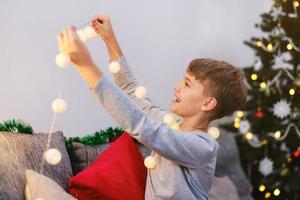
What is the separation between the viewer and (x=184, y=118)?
1693 millimetres

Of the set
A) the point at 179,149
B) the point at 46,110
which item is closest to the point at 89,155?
the point at 46,110

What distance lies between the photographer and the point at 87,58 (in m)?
1.23

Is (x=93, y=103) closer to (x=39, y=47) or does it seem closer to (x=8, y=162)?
(x=39, y=47)

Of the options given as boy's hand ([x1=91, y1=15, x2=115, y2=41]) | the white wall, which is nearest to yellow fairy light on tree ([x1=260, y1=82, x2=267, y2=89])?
the white wall

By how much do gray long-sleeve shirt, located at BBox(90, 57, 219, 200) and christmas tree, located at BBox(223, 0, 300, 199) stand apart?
5.76 feet

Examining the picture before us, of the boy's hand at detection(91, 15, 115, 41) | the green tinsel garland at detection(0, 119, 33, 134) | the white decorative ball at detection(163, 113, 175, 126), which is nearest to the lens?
the boy's hand at detection(91, 15, 115, 41)

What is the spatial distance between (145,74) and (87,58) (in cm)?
168

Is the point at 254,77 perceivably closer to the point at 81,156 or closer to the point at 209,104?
the point at 81,156

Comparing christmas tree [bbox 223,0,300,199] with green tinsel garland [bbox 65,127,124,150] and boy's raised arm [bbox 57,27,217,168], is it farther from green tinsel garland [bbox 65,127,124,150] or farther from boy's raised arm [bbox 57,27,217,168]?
boy's raised arm [bbox 57,27,217,168]

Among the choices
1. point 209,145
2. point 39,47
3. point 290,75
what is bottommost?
point 290,75

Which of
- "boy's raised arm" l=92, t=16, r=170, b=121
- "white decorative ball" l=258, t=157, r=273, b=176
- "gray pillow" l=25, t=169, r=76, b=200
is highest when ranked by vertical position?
"boy's raised arm" l=92, t=16, r=170, b=121

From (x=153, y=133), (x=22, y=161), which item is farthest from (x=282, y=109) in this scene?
(x=153, y=133)

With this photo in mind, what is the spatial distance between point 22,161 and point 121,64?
47 centimetres

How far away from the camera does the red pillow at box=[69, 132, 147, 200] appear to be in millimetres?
1759
